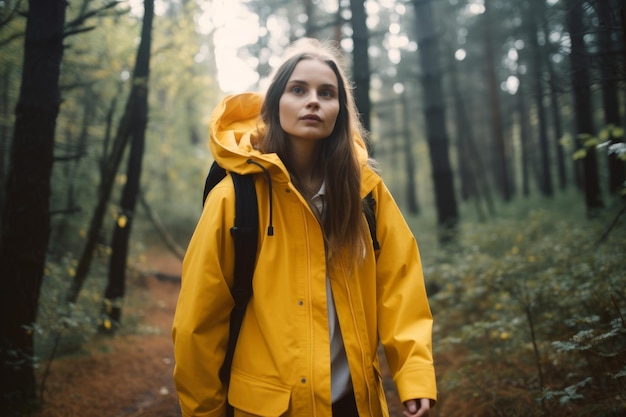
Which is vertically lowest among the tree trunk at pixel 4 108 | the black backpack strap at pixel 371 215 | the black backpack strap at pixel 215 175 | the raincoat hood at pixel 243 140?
the black backpack strap at pixel 371 215

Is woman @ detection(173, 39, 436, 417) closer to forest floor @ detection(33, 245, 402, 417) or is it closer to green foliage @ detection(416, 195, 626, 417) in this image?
green foliage @ detection(416, 195, 626, 417)

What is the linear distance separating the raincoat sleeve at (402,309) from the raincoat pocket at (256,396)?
539mm

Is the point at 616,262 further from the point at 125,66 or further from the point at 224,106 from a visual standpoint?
the point at 125,66

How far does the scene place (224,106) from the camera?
8.25 ft

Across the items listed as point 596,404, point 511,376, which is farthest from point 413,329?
point 511,376

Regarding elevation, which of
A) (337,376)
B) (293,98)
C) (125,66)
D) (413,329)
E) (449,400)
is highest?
(125,66)

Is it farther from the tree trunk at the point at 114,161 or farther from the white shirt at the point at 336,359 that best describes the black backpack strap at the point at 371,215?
the tree trunk at the point at 114,161

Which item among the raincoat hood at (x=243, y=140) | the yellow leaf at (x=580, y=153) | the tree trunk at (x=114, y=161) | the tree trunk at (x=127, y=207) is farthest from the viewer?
the tree trunk at (x=127, y=207)

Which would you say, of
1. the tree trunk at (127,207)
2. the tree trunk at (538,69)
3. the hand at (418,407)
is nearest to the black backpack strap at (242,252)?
the hand at (418,407)

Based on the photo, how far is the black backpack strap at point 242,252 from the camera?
6.72 ft

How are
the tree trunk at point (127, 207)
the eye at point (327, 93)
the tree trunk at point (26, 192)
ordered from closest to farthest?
the eye at point (327, 93)
the tree trunk at point (26, 192)
the tree trunk at point (127, 207)

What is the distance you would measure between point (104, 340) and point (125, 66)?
5.63 m

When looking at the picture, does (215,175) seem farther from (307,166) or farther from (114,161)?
(114,161)

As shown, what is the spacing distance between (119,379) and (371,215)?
16.0 feet
